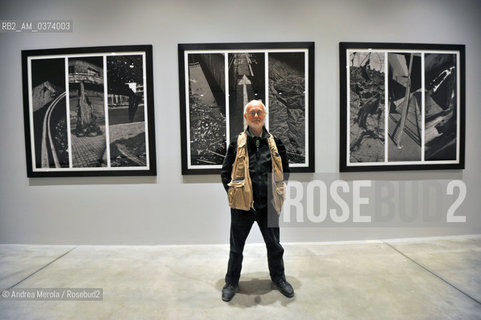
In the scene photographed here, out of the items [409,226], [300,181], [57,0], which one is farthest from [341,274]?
[57,0]

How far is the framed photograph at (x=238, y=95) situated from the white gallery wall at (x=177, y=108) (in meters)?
0.14

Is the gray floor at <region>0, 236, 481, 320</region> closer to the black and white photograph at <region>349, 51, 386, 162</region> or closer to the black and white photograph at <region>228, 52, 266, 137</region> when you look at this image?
the black and white photograph at <region>349, 51, 386, 162</region>

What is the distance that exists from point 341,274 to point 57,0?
479cm

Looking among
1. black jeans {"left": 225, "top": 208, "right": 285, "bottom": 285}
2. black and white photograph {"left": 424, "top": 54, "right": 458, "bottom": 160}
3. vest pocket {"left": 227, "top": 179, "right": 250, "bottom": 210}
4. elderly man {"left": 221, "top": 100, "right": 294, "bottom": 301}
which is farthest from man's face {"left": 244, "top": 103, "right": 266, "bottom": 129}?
black and white photograph {"left": 424, "top": 54, "right": 458, "bottom": 160}

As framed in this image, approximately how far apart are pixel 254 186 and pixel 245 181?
107 millimetres

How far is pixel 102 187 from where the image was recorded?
11.0 feet

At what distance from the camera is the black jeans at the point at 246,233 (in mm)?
2209

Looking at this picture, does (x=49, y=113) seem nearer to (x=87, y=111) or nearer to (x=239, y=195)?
(x=87, y=111)

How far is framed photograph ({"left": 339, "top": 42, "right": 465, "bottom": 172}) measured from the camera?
128 inches

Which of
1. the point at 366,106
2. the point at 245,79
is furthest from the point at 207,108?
the point at 366,106

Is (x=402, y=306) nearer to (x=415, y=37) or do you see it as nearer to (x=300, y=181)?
(x=300, y=181)

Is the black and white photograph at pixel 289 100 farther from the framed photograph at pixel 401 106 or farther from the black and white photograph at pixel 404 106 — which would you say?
the black and white photograph at pixel 404 106

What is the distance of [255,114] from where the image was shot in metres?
2.17

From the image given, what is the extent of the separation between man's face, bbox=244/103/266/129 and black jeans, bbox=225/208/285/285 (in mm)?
761
